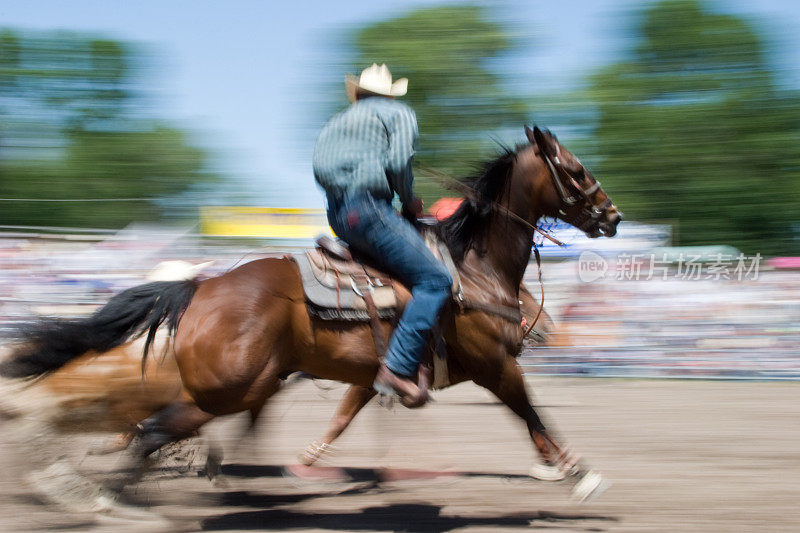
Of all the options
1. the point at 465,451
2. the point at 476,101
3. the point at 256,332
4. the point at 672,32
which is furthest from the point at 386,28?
the point at 256,332

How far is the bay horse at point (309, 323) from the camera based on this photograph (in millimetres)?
4301

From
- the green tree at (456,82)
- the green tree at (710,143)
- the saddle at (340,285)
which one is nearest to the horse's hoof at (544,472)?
the saddle at (340,285)

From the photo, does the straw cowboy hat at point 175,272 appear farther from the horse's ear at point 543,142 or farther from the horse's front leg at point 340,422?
the horse's ear at point 543,142

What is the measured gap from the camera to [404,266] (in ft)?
14.9

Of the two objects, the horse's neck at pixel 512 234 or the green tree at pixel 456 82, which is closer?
the horse's neck at pixel 512 234

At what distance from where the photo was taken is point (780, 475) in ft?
19.3

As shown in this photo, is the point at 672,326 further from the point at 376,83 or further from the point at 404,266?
the point at 376,83

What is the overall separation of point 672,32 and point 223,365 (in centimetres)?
2893

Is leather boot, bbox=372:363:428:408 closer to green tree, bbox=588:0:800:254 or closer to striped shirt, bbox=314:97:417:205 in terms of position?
striped shirt, bbox=314:97:417:205

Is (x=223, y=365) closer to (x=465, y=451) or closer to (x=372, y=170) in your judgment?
(x=372, y=170)

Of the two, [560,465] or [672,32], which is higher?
[672,32]

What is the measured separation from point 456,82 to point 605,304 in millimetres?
20021

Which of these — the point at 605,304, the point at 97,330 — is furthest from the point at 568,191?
the point at 605,304

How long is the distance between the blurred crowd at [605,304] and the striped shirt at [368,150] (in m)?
7.13
